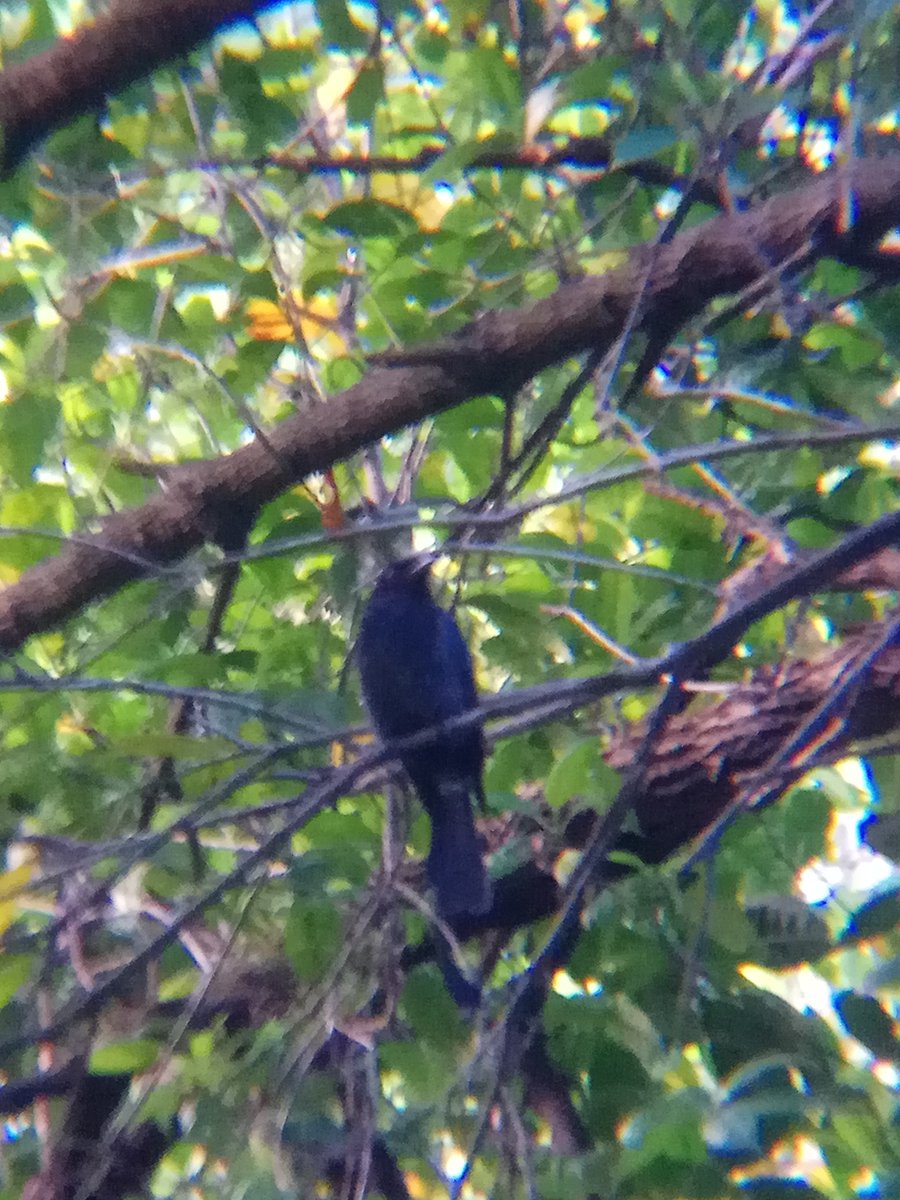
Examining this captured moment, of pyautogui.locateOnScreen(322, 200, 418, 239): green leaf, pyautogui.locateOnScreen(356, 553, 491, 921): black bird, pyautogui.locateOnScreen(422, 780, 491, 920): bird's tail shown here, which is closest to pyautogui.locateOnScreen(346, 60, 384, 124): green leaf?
pyautogui.locateOnScreen(322, 200, 418, 239): green leaf

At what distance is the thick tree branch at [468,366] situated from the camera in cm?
285

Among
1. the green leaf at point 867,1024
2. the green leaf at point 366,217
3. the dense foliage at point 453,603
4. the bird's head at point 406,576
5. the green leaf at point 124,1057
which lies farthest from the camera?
the bird's head at point 406,576

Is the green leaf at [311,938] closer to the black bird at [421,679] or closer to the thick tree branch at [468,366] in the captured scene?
the black bird at [421,679]

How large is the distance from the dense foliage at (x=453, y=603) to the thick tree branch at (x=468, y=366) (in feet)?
0.18

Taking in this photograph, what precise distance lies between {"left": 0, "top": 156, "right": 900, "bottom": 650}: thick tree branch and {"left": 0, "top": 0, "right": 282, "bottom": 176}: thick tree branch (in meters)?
0.74

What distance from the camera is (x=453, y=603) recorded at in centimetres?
309

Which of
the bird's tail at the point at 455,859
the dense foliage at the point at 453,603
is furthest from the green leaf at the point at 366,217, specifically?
the bird's tail at the point at 455,859

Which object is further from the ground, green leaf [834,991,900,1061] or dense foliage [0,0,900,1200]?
dense foliage [0,0,900,1200]

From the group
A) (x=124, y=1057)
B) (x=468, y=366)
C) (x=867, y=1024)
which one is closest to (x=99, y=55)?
(x=468, y=366)

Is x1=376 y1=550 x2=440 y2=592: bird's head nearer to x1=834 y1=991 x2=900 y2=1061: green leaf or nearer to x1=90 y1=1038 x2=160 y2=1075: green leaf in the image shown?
x1=90 y1=1038 x2=160 y2=1075: green leaf

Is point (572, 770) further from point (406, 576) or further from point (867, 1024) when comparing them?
point (406, 576)

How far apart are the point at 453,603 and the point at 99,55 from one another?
1345mm

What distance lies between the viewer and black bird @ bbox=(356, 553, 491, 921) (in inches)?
130

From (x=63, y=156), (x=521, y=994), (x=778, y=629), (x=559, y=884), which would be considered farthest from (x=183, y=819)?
(x=778, y=629)
